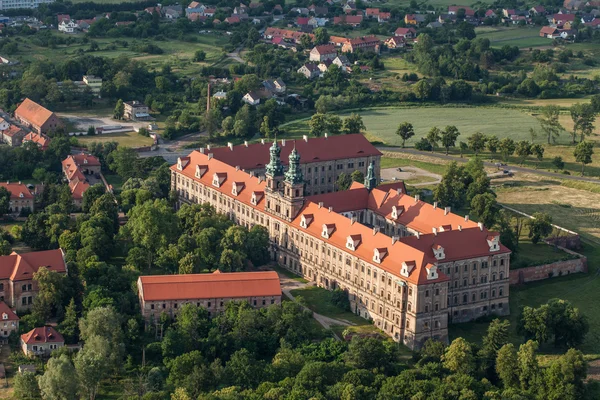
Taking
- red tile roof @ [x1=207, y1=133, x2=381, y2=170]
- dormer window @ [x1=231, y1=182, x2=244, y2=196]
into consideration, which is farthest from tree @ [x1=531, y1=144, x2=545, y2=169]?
dormer window @ [x1=231, y1=182, x2=244, y2=196]

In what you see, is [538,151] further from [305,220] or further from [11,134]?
[11,134]

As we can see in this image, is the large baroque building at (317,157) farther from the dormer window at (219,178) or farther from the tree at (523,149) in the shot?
the tree at (523,149)

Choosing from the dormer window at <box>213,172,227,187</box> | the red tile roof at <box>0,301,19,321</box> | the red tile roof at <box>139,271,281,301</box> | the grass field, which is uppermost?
the dormer window at <box>213,172,227,187</box>

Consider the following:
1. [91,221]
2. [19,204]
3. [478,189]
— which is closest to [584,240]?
[478,189]

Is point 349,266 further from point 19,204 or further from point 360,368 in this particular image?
point 19,204

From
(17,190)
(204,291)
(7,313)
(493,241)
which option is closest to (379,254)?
(493,241)

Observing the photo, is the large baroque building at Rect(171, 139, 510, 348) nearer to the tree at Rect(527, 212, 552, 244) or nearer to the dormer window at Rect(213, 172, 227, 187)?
the dormer window at Rect(213, 172, 227, 187)
